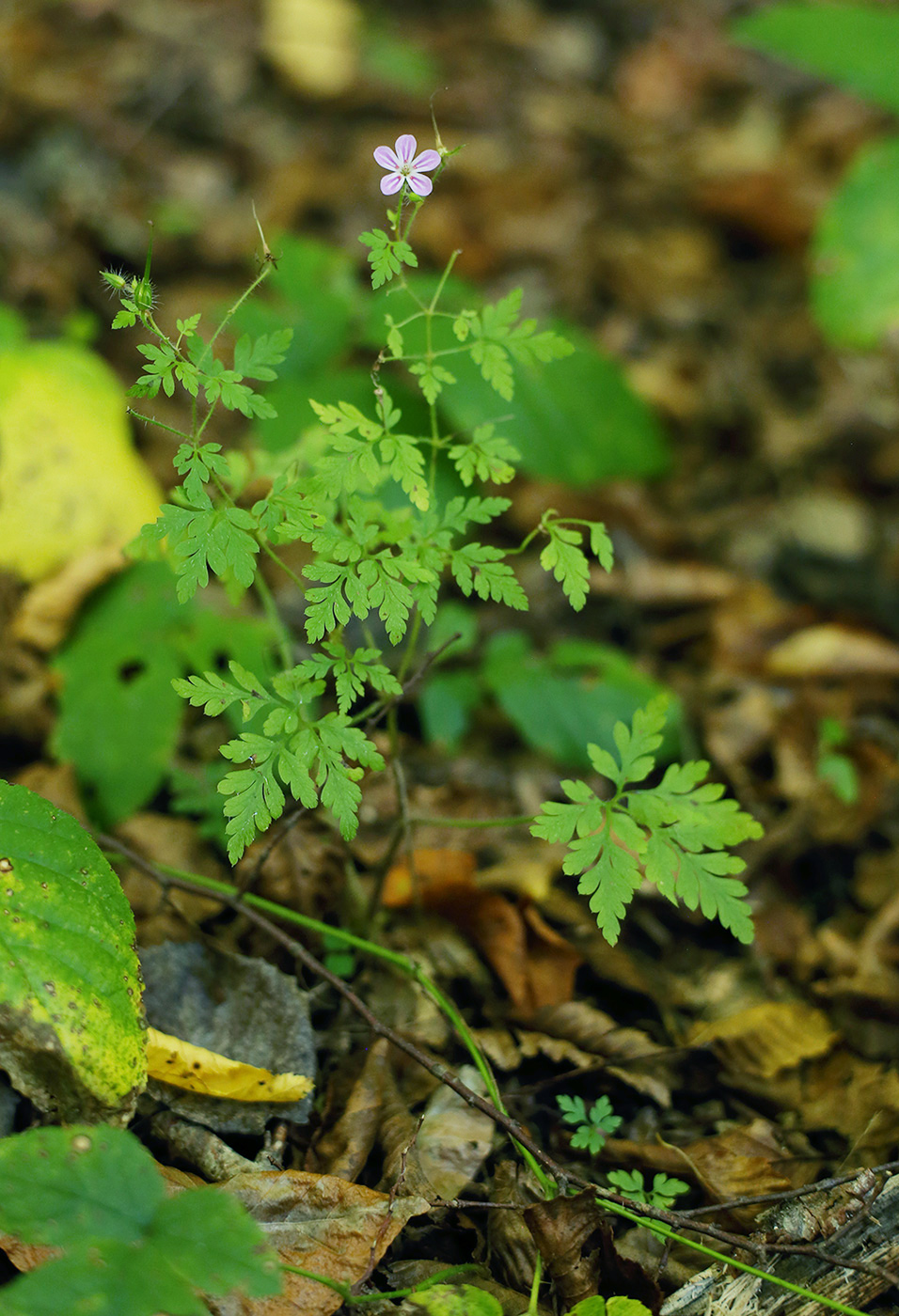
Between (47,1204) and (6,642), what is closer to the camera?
(47,1204)

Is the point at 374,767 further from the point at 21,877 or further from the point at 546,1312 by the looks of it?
the point at 546,1312

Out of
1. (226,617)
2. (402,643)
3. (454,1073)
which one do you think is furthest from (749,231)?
(454,1073)

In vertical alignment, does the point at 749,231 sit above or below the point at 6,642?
above

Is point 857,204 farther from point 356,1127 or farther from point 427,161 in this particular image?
point 356,1127

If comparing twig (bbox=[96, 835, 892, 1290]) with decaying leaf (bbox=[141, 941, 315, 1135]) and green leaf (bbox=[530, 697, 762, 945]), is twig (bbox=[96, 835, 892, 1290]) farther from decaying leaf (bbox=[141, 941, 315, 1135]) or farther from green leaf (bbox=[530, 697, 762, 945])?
green leaf (bbox=[530, 697, 762, 945])

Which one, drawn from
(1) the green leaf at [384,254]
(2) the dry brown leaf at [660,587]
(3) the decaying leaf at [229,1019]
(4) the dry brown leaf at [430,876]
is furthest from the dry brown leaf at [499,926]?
(2) the dry brown leaf at [660,587]

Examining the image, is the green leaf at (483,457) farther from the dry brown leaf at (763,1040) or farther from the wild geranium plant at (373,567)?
the dry brown leaf at (763,1040)
